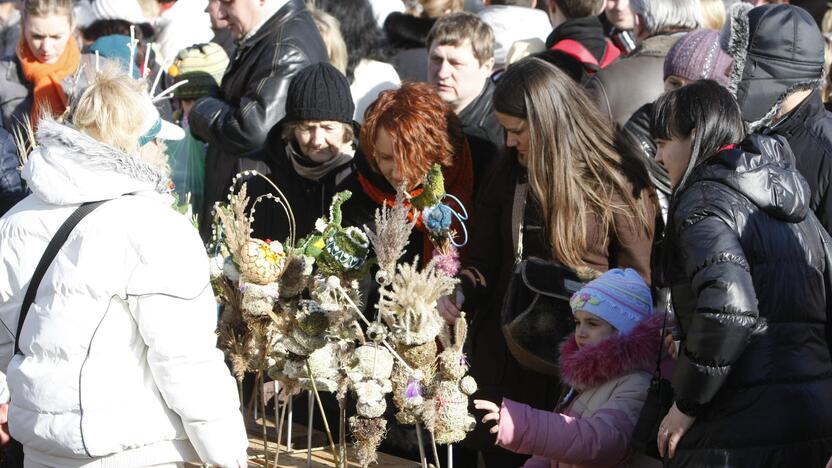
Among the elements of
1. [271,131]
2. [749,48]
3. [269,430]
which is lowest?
[269,430]

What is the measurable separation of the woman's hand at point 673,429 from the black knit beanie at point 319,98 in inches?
83.3

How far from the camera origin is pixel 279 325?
12.7 feet

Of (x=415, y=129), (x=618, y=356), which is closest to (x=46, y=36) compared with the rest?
(x=415, y=129)

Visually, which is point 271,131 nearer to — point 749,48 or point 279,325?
point 279,325

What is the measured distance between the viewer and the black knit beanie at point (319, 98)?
468 cm

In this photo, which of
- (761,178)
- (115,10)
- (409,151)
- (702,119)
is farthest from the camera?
(115,10)

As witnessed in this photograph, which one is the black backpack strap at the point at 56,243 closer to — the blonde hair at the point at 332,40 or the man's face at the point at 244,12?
the man's face at the point at 244,12

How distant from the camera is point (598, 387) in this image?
3516 millimetres

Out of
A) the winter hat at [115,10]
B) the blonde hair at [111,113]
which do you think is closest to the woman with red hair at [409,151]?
the blonde hair at [111,113]

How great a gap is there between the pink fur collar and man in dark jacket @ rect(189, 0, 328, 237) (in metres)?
2.24

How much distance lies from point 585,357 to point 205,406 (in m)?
1.10

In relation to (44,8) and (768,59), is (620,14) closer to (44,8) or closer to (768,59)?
(768,59)

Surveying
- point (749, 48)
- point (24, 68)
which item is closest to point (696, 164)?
point (749, 48)

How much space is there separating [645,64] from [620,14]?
4.11ft
